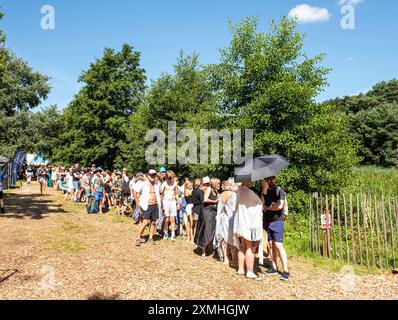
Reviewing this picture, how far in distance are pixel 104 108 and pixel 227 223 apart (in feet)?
102

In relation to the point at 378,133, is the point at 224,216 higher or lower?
lower

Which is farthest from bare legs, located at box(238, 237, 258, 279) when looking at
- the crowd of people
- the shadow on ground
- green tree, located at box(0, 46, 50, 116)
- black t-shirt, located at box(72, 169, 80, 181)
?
green tree, located at box(0, 46, 50, 116)

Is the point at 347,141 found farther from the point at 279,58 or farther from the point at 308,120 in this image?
the point at 279,58

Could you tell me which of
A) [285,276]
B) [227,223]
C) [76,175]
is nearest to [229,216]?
[227,223]

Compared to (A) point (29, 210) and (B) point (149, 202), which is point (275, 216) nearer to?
(B) point (149, 202)

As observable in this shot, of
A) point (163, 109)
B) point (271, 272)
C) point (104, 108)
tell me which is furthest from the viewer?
point (104, 108)

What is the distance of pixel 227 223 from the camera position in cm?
772

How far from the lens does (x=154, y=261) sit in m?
7.57

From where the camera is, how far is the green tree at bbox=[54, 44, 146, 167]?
35938 mm

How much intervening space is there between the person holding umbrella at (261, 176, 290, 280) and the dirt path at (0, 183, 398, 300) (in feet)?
1.75

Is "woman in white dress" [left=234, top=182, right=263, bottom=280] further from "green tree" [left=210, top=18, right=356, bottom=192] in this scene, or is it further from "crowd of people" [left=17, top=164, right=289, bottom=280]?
"green tree" [left=210, top=18, right=356, bottom=192]
